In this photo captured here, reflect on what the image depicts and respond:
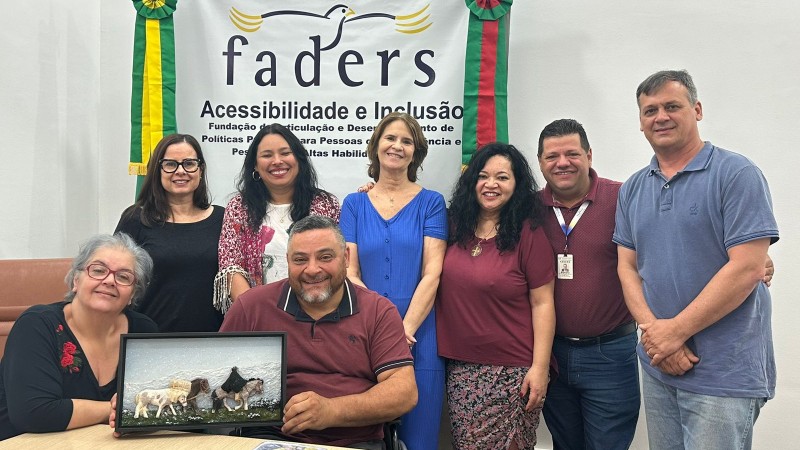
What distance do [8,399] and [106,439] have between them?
343mm

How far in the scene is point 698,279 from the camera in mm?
1936

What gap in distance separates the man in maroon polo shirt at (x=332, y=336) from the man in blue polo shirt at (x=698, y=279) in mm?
850

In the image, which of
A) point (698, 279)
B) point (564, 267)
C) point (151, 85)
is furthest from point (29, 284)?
point (698, 279)

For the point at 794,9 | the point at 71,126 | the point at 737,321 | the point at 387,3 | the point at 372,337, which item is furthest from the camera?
the point at 71,126

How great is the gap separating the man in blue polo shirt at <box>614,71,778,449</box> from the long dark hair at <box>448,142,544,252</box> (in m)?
0.50

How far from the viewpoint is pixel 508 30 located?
3.38 metres

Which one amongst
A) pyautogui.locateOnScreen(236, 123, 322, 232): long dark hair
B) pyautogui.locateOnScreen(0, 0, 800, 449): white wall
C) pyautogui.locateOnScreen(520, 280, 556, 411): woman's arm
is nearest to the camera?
A: pyautogui.locateOnScreen(520, 280, 556, 411): woman's arm

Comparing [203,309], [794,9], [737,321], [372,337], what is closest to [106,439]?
[372,337]

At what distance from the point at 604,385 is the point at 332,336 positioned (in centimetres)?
116

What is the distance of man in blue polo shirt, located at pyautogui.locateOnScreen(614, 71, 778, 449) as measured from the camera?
6.06 feet

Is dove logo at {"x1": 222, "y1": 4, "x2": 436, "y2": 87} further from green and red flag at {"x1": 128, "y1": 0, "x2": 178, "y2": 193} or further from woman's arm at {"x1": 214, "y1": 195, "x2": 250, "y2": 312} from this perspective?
woman's arm at {"x1": 214, "y1": 195, "x2": 250, "y2": 312}

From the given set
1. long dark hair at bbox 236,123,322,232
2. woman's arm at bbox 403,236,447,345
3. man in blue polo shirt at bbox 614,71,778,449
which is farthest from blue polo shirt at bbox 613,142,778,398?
long dark hair at bbox 236,123,322,232

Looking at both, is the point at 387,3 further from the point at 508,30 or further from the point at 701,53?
the point at 701,53

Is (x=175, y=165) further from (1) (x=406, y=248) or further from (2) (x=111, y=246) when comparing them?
(1) (x=406, y=248)
